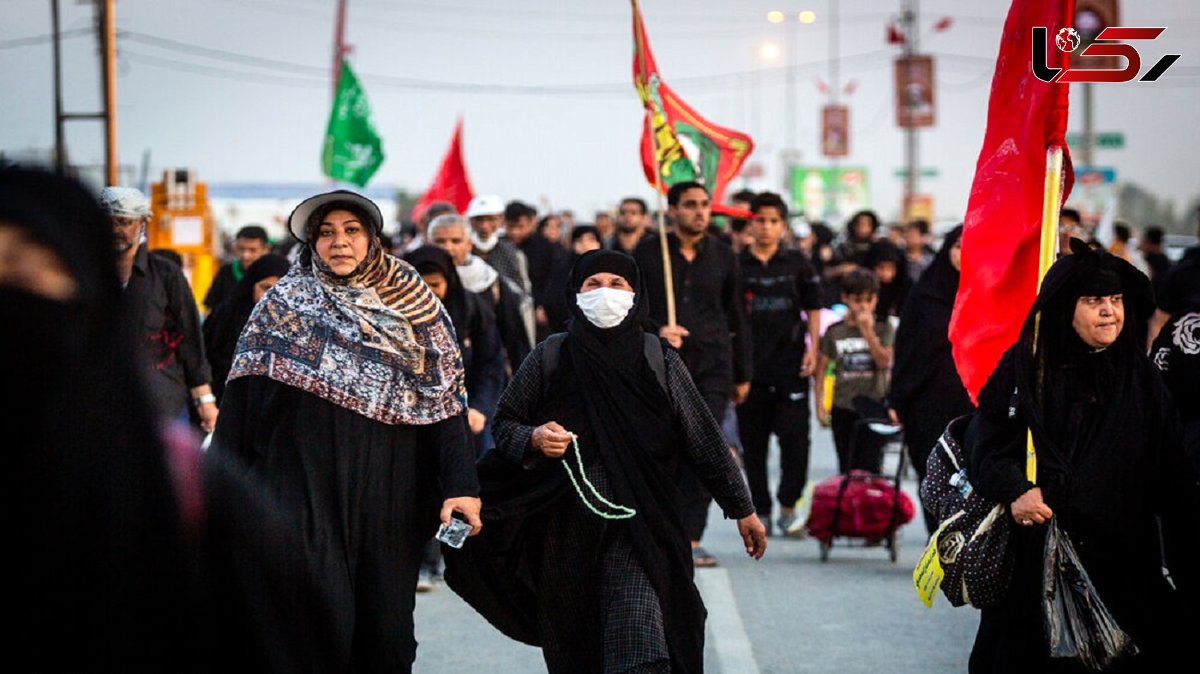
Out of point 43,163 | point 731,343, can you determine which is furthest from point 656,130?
point 43,163

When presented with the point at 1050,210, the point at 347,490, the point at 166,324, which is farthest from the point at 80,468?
the point at 166,324

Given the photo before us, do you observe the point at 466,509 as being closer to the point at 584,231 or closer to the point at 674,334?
the point at 674,334

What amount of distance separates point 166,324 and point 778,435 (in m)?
4.33

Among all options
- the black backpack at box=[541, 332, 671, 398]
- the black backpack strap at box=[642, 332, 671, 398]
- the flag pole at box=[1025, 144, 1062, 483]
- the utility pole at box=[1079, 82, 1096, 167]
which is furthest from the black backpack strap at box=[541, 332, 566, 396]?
the utility pole at box=[1079, 82, 1096, 167]

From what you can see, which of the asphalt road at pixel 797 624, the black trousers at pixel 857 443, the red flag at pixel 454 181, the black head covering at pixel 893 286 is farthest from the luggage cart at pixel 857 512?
the red flag at pixel 454 181

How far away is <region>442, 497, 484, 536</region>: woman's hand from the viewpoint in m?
5.62

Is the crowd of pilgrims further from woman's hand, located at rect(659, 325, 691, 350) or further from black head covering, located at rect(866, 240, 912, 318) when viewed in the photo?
black head covering, located at rect(866, 240, 912, 318)

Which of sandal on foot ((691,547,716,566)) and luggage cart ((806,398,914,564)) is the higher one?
luggage cart ((806,398,914,564))

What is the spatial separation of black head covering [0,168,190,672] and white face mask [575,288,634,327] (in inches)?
148

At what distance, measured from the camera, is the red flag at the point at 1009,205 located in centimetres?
664

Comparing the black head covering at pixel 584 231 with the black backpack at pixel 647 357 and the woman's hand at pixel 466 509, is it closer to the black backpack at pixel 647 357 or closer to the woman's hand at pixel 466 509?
the black backpack at pixel 647 357

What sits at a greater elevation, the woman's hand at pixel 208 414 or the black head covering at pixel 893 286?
the black head covering at pixel 893 286

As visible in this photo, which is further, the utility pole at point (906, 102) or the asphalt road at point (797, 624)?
the utility pole at point (906, 102)

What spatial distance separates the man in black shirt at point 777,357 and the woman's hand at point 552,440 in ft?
17.4
